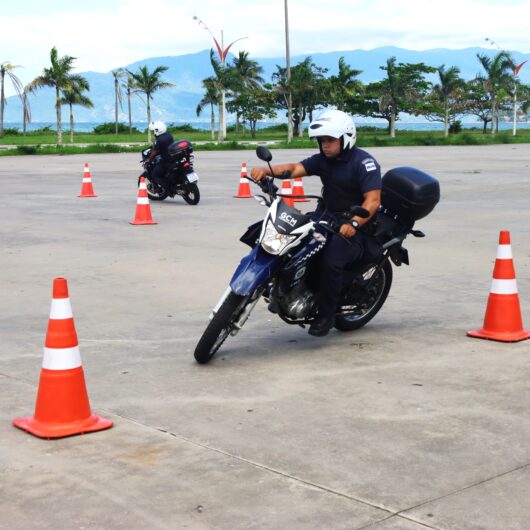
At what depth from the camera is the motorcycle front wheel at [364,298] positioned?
24.4 ft

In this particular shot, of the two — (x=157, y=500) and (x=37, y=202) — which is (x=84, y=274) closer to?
(x=157, y=500)

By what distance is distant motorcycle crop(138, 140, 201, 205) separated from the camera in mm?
18047

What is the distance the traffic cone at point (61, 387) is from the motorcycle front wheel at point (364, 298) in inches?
105

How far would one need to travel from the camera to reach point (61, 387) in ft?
16.9

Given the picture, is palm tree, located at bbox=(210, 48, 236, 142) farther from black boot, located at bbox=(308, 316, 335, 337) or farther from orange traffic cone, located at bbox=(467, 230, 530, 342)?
black boot, located at bbox=(308, 316, 335, 337)

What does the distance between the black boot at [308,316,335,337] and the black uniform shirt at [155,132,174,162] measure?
37.9ft

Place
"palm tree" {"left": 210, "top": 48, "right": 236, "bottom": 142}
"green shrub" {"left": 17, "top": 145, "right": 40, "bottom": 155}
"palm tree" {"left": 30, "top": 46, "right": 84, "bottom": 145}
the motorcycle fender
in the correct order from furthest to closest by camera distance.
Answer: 1. "palm tree" {"left": 210, "top": 48, "right": 236, "bottom": 142}
2. "palm tree" {"left": 30, "top": 46, "right": 84, "bottom": 145}
3. "green shrub" {"left": 17, "top": 145, "right": 40, "bottom": 155}
4. the motorcycle fender

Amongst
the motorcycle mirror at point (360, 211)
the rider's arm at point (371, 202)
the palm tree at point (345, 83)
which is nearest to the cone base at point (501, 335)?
the rider's arm at point (371, 202)

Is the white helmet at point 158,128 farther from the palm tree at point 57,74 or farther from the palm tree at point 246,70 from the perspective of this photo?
the palm tree at point 246,70

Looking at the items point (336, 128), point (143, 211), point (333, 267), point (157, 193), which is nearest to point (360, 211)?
point (333, 267)

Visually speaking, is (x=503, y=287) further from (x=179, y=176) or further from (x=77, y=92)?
(x=77, y=92)

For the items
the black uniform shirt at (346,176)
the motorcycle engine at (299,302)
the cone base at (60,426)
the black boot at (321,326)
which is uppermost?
the black uniform shirt at (346,176)

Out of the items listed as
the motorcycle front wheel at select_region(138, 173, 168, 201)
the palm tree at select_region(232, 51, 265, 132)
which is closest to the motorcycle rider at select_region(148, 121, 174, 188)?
the motorcycle front wheel at select_region(138, 173, 168, 201)

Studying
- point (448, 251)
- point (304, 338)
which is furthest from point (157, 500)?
point (448, 251)
